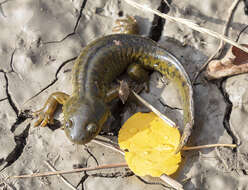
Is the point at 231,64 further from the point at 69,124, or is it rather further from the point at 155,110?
the point at 69,124

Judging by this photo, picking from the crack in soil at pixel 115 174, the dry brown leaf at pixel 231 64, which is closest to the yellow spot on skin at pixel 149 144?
the crack in soil at pixel 115 174

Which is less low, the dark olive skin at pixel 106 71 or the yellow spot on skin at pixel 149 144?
the dark olive skin at pixel 106 71

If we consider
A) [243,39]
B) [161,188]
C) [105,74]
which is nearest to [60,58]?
[105,74]

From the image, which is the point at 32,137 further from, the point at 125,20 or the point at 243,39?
the point at 243,39

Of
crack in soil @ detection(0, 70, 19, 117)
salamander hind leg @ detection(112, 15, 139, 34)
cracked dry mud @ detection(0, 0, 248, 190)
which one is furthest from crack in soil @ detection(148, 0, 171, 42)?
crack in soil @ detection(0, 70, 19, 117)

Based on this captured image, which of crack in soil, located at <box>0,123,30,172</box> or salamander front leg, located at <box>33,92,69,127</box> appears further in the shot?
salamander front leg, located at <box>33,92,69,127</box>

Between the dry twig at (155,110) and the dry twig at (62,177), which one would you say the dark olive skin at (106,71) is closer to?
the dry twig at (155,110)

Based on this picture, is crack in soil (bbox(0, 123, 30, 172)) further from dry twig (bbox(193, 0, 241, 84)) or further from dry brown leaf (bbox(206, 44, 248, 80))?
dry brown leaf (bbox(206, 44, 248, 80))
